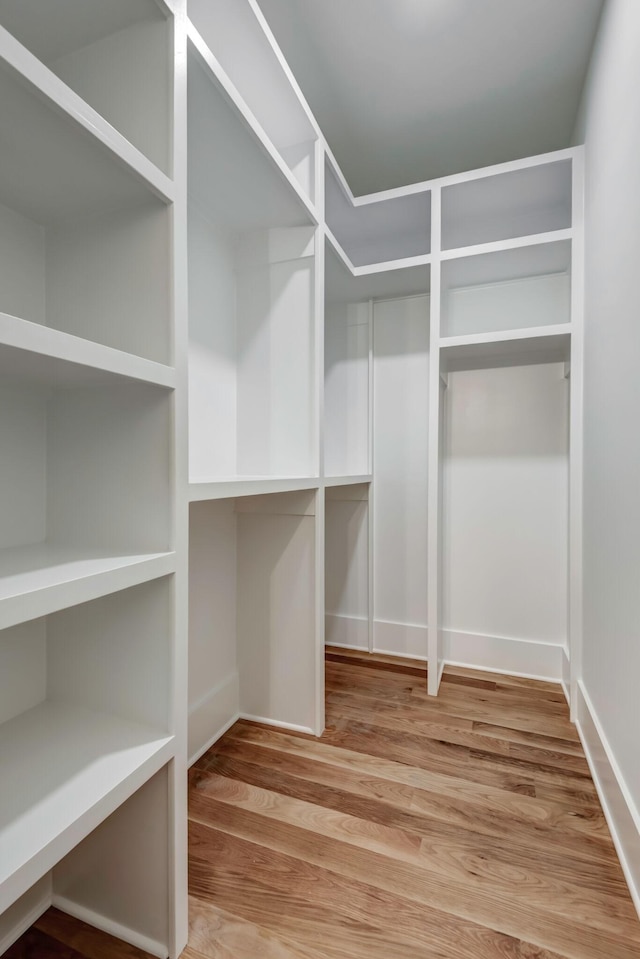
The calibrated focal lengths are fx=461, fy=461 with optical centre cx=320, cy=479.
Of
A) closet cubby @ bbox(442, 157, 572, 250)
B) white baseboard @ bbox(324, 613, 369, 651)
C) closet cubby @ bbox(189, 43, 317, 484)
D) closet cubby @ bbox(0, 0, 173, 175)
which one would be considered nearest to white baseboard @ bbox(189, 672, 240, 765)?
closet cubby @ bbox(189, 43, 317, 484)

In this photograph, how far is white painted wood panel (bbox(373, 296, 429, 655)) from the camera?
2430 mm

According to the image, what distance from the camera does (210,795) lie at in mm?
1397

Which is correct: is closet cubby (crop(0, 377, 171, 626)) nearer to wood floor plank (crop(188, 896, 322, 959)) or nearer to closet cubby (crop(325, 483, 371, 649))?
wood floor plank (crop(188, 896, 322, 959))

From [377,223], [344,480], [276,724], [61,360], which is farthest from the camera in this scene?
[377,223]

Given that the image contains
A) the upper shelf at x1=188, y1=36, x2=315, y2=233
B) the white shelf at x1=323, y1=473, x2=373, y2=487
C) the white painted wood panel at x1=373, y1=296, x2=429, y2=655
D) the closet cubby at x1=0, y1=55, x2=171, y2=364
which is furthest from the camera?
the white painted wood panel at x1=373, y1=296, x2=429, y2=655

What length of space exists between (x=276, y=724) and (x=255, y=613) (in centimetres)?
43

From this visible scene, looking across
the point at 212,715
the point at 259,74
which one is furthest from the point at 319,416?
the point at 212,715

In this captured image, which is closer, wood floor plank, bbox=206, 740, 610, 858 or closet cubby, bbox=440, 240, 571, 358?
wood floor plank, bbox=206, 740, 610, 858

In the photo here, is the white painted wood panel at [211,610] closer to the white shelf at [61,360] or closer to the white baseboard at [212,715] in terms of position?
the white baseboard at [212,715]

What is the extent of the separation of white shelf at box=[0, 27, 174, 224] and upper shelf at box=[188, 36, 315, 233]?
0.37 meters

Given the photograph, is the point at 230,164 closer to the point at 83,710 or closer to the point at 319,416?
the point at 319,416

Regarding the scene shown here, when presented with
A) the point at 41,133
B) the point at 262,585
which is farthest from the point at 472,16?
the point at 262,585

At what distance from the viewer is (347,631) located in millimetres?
2619

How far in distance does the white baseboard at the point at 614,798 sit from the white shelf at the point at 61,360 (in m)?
1.44
